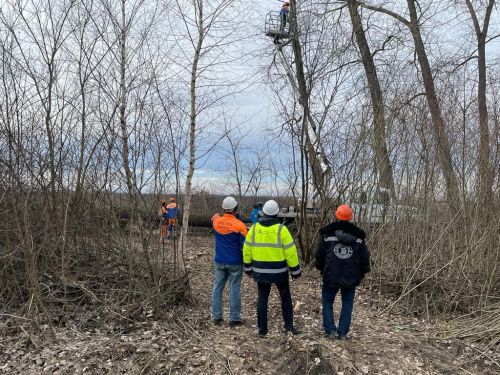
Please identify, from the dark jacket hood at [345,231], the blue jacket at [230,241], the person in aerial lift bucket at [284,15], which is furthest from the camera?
the person in aerial lift bucket at [284,15]

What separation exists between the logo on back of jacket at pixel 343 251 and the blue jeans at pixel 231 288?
4.16ft

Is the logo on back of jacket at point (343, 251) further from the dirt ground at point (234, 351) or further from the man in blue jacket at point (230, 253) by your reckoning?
the man in blue jacket at point (230, 253)

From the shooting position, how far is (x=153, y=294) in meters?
6.15

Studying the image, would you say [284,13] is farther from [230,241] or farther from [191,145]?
[230,241]

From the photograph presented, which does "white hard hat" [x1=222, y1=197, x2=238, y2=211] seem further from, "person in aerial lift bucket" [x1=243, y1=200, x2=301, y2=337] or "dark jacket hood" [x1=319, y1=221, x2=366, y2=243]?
"dark jacket hood" [x1=319, y1=221, x2=366, y2=243]

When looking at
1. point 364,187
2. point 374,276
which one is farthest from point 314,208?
point 374,276

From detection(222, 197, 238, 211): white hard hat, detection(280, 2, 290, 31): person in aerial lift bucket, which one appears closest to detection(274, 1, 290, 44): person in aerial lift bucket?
detection(280, 2, 290, 31): person in aerial lift bucket

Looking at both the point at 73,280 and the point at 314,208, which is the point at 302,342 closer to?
the point at 73,280

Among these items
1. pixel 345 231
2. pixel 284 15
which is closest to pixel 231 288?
pixel 345 231

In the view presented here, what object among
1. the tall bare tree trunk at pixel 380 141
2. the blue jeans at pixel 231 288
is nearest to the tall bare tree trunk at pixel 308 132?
the tall bare tree trunk at pixel 380 141

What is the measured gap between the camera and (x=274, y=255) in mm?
5328

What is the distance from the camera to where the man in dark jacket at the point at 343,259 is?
17.3 feet

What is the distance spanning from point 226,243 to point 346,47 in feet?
17.8

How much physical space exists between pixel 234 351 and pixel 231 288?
90 cm
